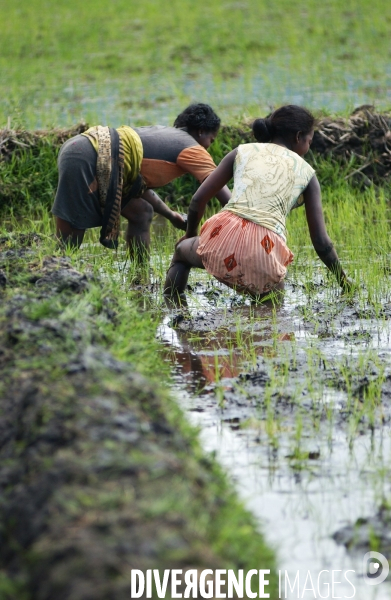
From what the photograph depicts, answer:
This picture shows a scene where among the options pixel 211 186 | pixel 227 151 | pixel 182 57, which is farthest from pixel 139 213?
pixel 182 57

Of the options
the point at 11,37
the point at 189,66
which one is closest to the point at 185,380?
the point at 189,66

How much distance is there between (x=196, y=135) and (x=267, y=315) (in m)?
1.19

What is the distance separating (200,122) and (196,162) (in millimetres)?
239

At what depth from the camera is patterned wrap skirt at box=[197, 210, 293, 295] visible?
4.04 m

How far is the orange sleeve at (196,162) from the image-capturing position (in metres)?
4.64

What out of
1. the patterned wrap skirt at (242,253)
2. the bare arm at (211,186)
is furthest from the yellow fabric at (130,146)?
the patterned wrap skirt at (242,253)

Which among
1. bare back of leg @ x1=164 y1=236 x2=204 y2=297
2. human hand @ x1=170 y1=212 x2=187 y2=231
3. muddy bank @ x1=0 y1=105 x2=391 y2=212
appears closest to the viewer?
bare back of leg @ x1=164 y1=236 x2=204 y2=297

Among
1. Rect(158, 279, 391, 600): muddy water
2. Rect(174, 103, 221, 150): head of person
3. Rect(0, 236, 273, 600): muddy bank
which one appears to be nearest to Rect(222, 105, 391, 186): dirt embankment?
Rect(174, 103, 221, 150): head of person

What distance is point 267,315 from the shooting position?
166 inches

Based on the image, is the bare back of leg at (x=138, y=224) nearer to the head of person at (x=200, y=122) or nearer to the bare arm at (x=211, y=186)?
the head of person at (x=200, y=122)

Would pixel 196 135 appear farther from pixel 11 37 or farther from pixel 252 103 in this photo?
pixel 11 37

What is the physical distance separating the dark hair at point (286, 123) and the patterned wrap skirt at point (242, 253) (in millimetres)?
427

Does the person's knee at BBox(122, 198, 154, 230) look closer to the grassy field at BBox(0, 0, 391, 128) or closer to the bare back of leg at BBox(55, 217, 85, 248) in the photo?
the bare back of leg at BBox(55, 217, 85, 248)

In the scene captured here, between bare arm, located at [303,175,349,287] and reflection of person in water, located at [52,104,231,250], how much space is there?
0.60m
